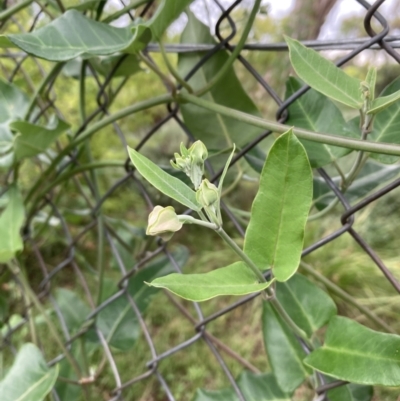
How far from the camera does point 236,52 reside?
1.26 ft

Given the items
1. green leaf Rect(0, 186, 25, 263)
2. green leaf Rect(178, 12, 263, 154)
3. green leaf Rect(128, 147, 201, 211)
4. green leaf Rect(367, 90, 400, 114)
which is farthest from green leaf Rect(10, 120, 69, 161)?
green leaf Rect(367, 90, 400, 114)

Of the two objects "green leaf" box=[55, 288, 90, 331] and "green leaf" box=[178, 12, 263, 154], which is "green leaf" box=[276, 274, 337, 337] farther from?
"green leaf" box=[55, 288, 90, 331]

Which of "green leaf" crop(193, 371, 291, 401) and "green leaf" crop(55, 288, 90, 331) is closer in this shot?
"green leaf" crop(193, 371, 291, 401)

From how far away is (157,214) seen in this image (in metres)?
0.24

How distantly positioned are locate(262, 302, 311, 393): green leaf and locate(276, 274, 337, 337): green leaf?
0.7 inches

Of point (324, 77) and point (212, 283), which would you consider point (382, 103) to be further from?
point (212, 283)

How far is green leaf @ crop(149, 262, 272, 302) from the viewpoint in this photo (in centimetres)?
24

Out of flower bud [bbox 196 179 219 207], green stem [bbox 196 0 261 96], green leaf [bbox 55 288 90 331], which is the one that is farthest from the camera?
green leaf [bbox 55 288 90 331]

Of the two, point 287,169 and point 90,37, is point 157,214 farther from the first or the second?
point 90,37

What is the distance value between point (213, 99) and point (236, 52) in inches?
2.7

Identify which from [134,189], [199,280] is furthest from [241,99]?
[134,189]

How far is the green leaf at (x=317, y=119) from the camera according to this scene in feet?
1.17

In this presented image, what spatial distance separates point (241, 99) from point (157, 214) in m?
0.24

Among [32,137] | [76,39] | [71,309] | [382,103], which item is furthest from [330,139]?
[71,309]
